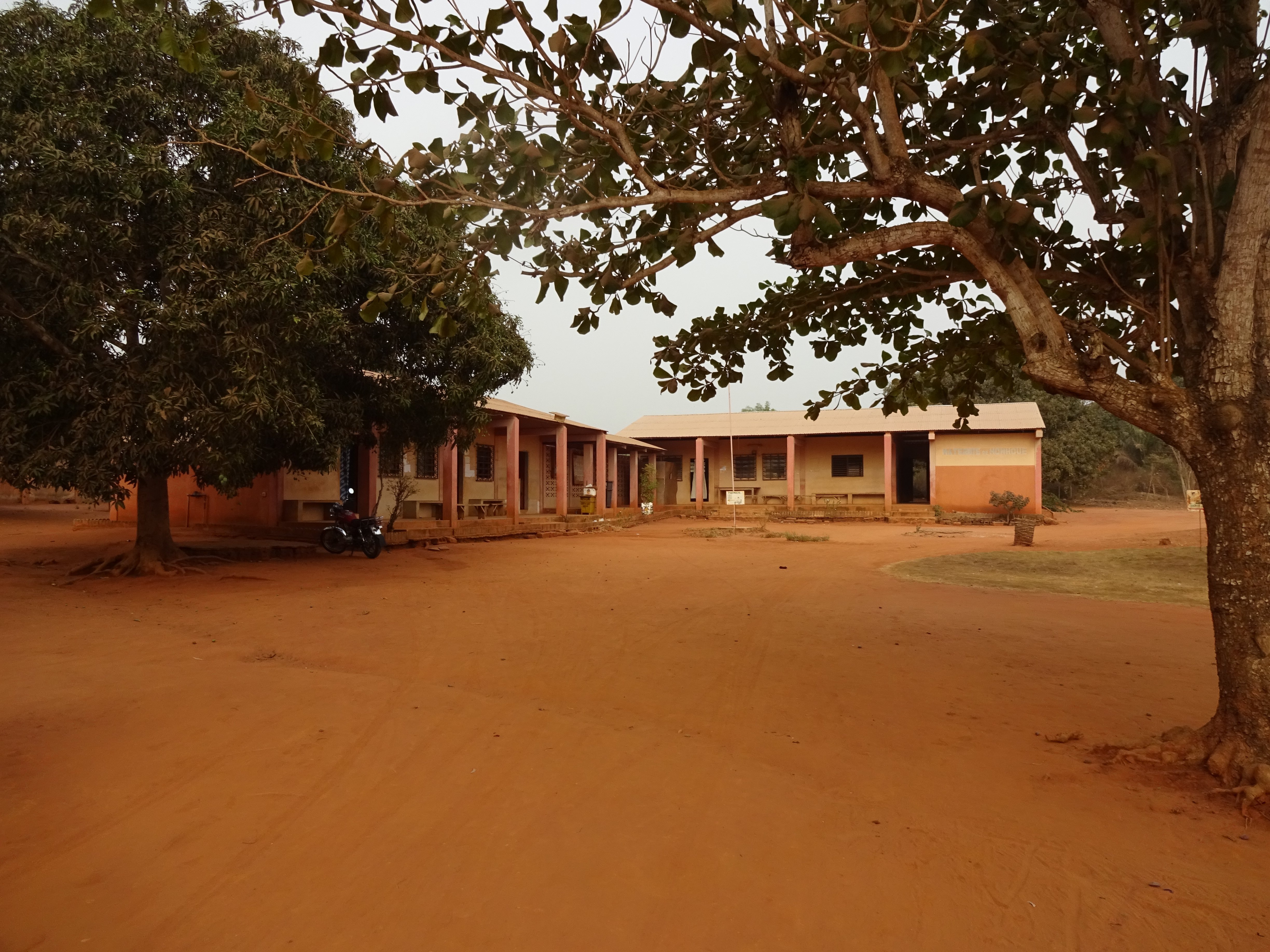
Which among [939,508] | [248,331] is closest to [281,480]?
[248,331]

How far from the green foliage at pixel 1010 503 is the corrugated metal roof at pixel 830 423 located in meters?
2.26

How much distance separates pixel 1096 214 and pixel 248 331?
28.8 feet

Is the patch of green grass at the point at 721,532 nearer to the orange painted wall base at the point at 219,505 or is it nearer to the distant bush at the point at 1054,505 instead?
the orange painted wall base at the point at 219,505

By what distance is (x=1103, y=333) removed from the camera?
4.32 metres

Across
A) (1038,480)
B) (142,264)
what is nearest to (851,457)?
(1038,480)

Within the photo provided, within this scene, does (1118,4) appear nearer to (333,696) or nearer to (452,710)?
(452,710)

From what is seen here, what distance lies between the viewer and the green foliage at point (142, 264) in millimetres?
8859

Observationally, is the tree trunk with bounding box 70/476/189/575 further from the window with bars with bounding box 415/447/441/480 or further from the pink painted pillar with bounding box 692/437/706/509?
the pink painted pillar with bounding box 692/437/706/509

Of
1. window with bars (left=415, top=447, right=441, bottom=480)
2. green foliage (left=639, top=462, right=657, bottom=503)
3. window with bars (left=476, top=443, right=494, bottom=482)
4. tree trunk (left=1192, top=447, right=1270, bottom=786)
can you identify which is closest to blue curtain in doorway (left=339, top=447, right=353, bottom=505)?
window with bars (left=415, top=447, right=441, bottom=480)

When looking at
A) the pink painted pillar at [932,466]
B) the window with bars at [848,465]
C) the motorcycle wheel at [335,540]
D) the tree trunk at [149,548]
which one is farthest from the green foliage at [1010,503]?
the tree trunk at [149,548]

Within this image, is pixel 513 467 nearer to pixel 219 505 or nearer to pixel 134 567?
pixel 219 505

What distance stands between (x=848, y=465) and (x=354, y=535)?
835 inches

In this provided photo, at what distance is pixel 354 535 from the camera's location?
14.0 m

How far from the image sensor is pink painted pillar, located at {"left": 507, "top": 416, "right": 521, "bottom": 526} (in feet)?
64.4
